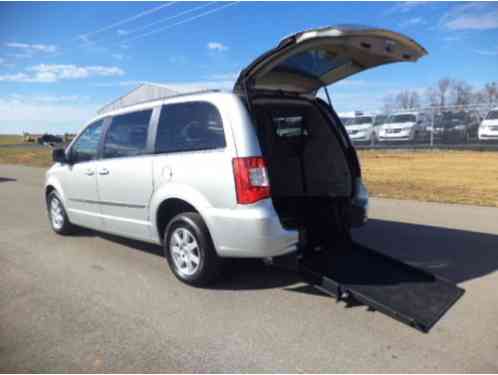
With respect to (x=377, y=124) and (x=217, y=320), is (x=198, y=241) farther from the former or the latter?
(x=377, y=124)

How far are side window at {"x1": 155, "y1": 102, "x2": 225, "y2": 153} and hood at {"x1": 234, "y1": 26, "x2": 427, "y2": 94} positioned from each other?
0.42 metres

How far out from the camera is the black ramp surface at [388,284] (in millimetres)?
3285

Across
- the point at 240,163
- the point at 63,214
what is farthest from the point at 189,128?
the point at 63,214

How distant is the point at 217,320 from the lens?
3.42 metres

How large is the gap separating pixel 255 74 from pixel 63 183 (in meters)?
3.63

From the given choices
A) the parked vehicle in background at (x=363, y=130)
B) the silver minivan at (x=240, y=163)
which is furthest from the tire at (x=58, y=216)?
the parked vehicle in background at (x=363, y=130)

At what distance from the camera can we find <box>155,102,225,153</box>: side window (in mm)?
3815

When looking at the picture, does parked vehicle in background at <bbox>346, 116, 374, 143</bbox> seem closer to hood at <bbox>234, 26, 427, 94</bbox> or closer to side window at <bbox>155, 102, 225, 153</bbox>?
hood at <bbox>234, 26, 427, 94</bbox>

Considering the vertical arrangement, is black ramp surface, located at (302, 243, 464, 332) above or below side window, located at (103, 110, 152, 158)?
below

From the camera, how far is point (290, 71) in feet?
13.7

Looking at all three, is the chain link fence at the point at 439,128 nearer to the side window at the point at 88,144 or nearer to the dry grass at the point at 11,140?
→ the side window at the point at 88,144

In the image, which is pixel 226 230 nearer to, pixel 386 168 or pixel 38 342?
pixel 38 342

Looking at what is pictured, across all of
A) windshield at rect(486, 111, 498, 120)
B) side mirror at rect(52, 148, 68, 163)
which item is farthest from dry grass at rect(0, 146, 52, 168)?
windshield at rect(486, 111, 498, 120)

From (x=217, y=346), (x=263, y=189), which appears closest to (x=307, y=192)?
(x=263, y=189)
